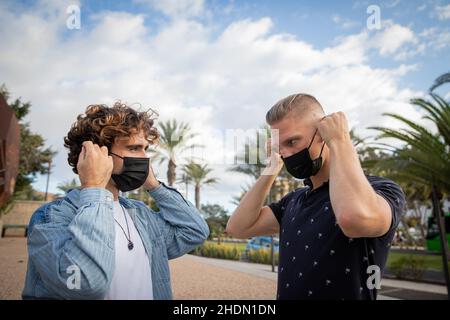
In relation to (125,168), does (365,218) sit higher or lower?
→ lower

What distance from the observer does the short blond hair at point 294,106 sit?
2.10 metres

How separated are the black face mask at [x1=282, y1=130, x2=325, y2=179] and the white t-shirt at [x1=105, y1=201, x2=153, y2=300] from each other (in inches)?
41.5

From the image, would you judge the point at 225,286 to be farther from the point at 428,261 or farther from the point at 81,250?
the point at 428,261

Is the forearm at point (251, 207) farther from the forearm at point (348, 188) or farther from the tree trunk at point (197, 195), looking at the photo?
the tree trunk at point (197, 195)

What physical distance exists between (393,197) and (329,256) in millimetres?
450

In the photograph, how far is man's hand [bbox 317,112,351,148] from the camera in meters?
1.60

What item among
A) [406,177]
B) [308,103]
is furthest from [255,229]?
[406,177]

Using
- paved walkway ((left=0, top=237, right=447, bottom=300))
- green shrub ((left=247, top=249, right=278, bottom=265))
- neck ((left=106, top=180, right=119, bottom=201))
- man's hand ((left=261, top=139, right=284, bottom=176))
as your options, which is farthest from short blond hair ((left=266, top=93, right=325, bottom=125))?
green shrub ((left=247, top=249, right=278, bottom=265))

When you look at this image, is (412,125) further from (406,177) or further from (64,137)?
(64,137)

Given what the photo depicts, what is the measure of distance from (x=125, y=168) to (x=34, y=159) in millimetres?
29079

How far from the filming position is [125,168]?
1966 mm

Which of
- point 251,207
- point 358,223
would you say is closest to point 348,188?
point 358,223

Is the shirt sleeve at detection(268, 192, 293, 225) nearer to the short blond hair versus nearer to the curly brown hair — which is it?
the short blond hair

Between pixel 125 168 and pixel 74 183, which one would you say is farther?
pixel 74 183
